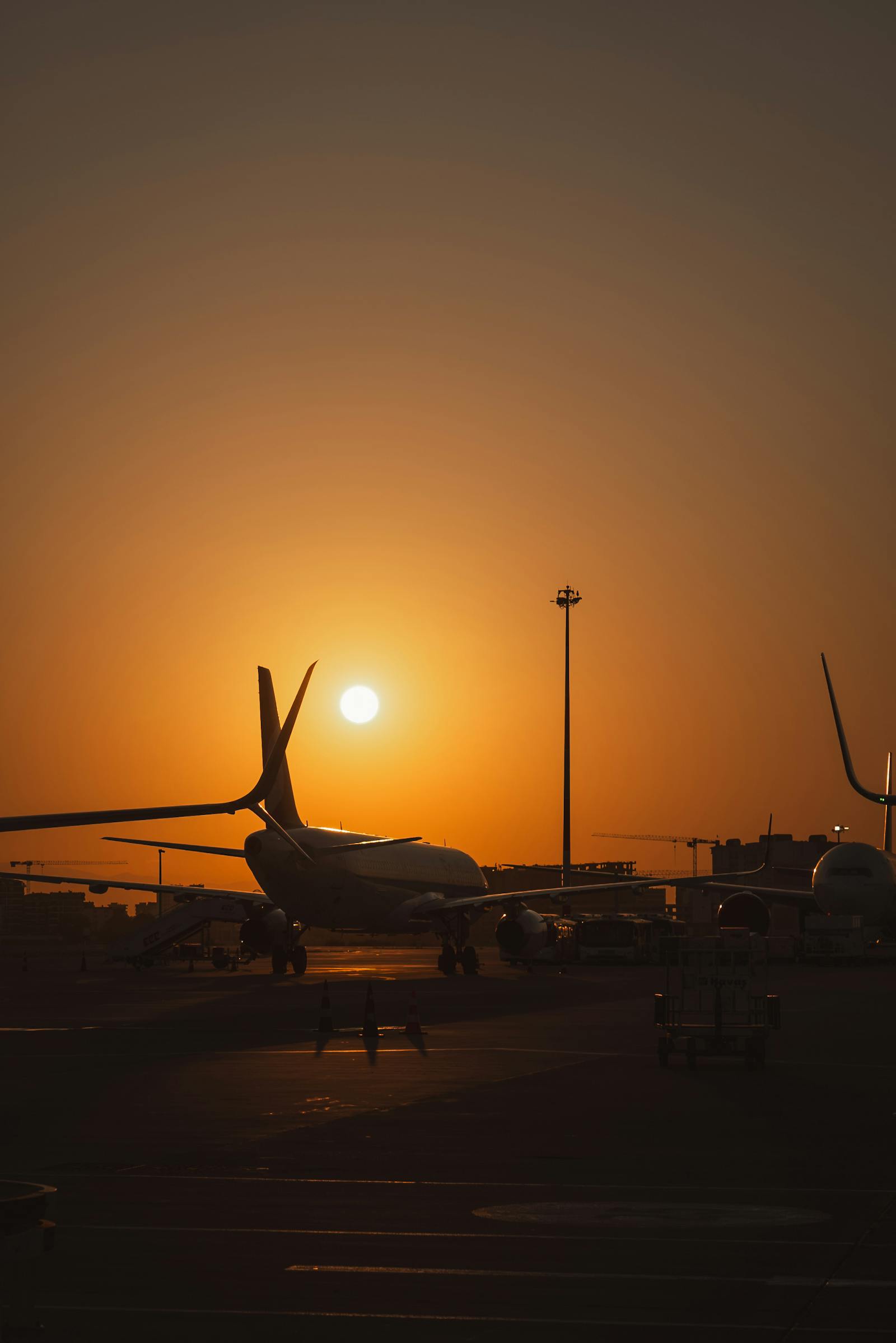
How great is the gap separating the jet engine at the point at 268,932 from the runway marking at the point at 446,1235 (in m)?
50.1

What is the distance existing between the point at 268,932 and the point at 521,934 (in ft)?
30.8

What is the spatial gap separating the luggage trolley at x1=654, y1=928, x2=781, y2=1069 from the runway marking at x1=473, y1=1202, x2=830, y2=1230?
10687mm

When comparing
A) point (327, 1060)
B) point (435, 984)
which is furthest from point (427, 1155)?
point (435, 984)

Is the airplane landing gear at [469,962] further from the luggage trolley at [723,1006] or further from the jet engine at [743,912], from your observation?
the luggage trolley at [723,1006]

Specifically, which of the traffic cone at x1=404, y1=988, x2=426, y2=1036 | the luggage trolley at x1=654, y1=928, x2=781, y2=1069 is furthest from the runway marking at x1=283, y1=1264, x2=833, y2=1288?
the traffic cone at x1=404, y1=988, x2=426, y2=1036

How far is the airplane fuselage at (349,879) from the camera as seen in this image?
178ft

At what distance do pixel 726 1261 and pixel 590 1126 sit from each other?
6.37 m

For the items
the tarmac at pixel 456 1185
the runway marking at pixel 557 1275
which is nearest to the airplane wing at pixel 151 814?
the tarmac at pixel 456 1185

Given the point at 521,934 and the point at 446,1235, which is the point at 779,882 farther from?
the point at 446,1235

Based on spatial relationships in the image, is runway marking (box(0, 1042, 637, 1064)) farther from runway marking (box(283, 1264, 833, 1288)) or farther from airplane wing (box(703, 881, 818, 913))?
airplane wing (box(703, 881, 818, 913))

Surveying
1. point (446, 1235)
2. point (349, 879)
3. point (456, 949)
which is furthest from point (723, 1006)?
point (456, 949)

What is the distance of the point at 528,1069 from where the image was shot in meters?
21.7

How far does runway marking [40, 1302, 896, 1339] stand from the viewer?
304 inches

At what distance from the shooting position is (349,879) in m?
56.8
